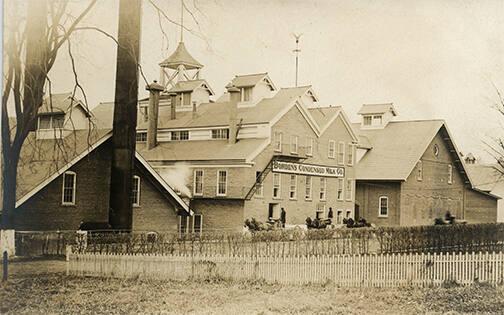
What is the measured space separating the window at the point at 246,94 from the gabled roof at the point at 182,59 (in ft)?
1.65

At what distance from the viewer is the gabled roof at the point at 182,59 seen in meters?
5.80

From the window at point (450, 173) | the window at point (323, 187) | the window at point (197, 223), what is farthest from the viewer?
the window at point (450, 173)

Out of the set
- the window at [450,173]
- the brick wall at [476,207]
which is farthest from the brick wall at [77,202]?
the brick wall at [476,207]

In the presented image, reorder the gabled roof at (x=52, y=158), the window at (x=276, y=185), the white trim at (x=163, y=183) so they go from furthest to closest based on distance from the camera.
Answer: the window at (x=276, y=185)
the white trim at (x=163, y=183)
the gabled roof at (x=52, y=158)

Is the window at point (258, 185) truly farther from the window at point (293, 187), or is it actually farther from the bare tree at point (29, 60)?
the bare tree at point (29, 60)

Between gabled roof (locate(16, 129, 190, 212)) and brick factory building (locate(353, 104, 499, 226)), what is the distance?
6.68 ft

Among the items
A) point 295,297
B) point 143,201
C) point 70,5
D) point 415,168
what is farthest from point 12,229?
point 415,168

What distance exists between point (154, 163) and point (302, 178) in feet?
4.95

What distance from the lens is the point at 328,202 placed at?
19.6 ft

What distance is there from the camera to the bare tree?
5578mm

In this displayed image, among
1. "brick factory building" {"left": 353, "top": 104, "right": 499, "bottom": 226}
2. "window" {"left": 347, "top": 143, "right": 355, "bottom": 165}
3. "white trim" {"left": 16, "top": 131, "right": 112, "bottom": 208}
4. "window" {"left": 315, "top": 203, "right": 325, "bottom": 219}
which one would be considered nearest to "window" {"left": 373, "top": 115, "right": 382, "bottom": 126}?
"brick factory building" {"left": 353, "top": 104, "right": 499, "bottom": 226}

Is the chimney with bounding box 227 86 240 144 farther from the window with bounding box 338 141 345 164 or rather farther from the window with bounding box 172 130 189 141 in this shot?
the window with bounding box 338 141 345 164

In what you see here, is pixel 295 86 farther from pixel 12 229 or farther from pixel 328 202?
pixel 12 229

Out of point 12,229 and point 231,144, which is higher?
point 231,144
